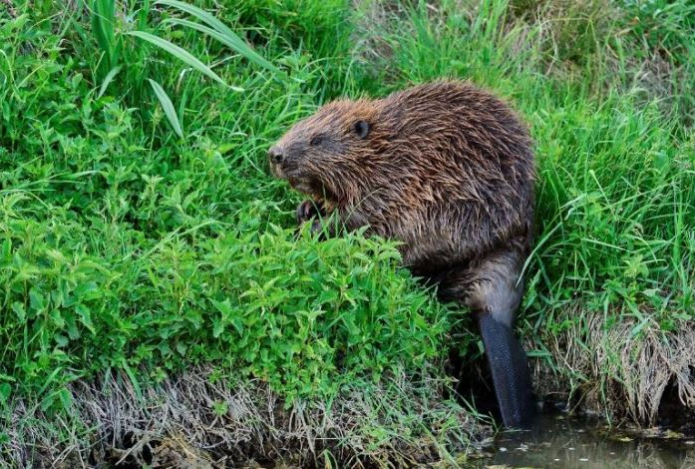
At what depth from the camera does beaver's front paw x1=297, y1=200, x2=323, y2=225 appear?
179 inches

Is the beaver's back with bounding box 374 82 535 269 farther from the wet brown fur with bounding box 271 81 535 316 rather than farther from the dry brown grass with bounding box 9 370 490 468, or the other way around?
the dry brown grass with bounding box 9 370 490 468

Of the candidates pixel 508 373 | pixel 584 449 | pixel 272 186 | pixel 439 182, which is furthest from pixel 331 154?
pixel 584 449

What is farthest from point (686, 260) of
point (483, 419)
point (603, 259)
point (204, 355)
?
point (204, 355)

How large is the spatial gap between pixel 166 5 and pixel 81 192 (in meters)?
1.12

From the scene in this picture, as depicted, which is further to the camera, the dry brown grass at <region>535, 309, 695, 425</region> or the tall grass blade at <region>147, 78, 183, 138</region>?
the tall grass blade at <region>147, 78, 183, 138</region>

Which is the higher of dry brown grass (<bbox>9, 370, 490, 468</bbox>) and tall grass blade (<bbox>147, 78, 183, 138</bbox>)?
tall grass blade (<bbox>147, 78, 183, 138</bbox>)

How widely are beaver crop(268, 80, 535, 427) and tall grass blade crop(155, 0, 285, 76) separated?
30cm

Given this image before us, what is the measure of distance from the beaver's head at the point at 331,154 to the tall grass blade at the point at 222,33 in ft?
0.96

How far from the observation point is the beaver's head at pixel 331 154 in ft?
14.7

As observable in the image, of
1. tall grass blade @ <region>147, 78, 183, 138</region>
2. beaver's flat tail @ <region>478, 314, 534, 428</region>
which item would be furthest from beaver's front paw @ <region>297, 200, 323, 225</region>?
beaver's flat tail @ <region>478, 314, 534, 428</region>

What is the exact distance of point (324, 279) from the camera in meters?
3.92

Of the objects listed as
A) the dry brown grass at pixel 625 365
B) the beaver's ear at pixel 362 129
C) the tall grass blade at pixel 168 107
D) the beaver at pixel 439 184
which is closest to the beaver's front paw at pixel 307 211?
the beaver at pixel 439 184

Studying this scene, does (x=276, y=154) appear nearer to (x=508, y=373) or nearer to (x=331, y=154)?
(x=331, y=154)

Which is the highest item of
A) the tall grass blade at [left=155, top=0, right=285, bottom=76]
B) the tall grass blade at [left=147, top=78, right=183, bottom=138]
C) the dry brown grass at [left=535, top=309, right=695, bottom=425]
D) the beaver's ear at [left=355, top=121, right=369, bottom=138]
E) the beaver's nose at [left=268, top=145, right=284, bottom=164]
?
the tall grass blade at [left=155, top=0, right=285, bottom=76]
